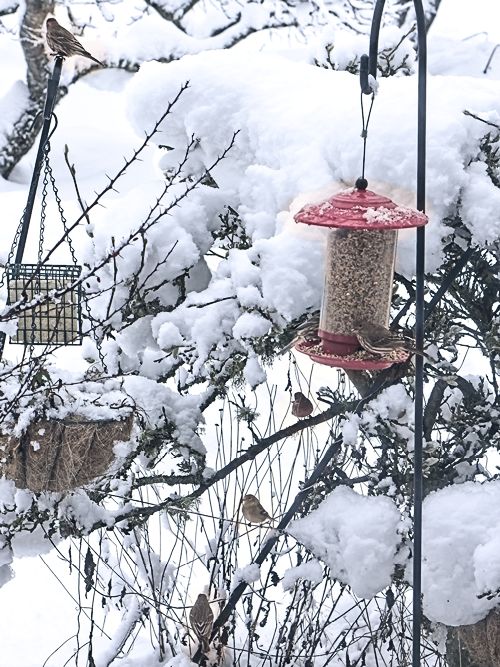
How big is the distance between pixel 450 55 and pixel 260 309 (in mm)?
8236

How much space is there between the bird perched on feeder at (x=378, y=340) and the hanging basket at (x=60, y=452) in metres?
0.70

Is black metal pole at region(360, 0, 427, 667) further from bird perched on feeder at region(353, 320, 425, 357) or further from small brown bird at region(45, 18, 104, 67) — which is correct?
small brown bird at region(45, 18, 104, 67)

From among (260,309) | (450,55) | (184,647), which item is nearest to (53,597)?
(184,647)

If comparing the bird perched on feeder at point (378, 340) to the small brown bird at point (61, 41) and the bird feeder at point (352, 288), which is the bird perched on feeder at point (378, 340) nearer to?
the bird feeder at point (352, 288)

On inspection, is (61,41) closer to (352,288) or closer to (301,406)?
(352,288)

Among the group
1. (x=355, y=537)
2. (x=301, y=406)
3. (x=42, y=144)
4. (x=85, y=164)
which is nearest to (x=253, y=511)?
(x=301, y=406)

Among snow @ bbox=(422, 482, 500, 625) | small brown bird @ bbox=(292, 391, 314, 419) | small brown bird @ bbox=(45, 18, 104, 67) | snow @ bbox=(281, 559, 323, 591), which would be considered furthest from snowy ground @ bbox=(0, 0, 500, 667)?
small brown bird @ bbox=(292, 391, 314, 419)

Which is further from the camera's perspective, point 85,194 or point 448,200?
point 85,194

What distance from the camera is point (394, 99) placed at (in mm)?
2719

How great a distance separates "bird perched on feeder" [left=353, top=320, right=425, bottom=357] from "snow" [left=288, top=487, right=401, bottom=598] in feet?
1.83

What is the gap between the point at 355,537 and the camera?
2588 millimetres

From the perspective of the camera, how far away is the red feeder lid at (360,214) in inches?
82.0

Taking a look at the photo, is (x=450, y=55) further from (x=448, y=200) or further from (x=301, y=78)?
(x=448, y=200)

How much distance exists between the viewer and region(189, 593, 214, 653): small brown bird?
3160 mm
